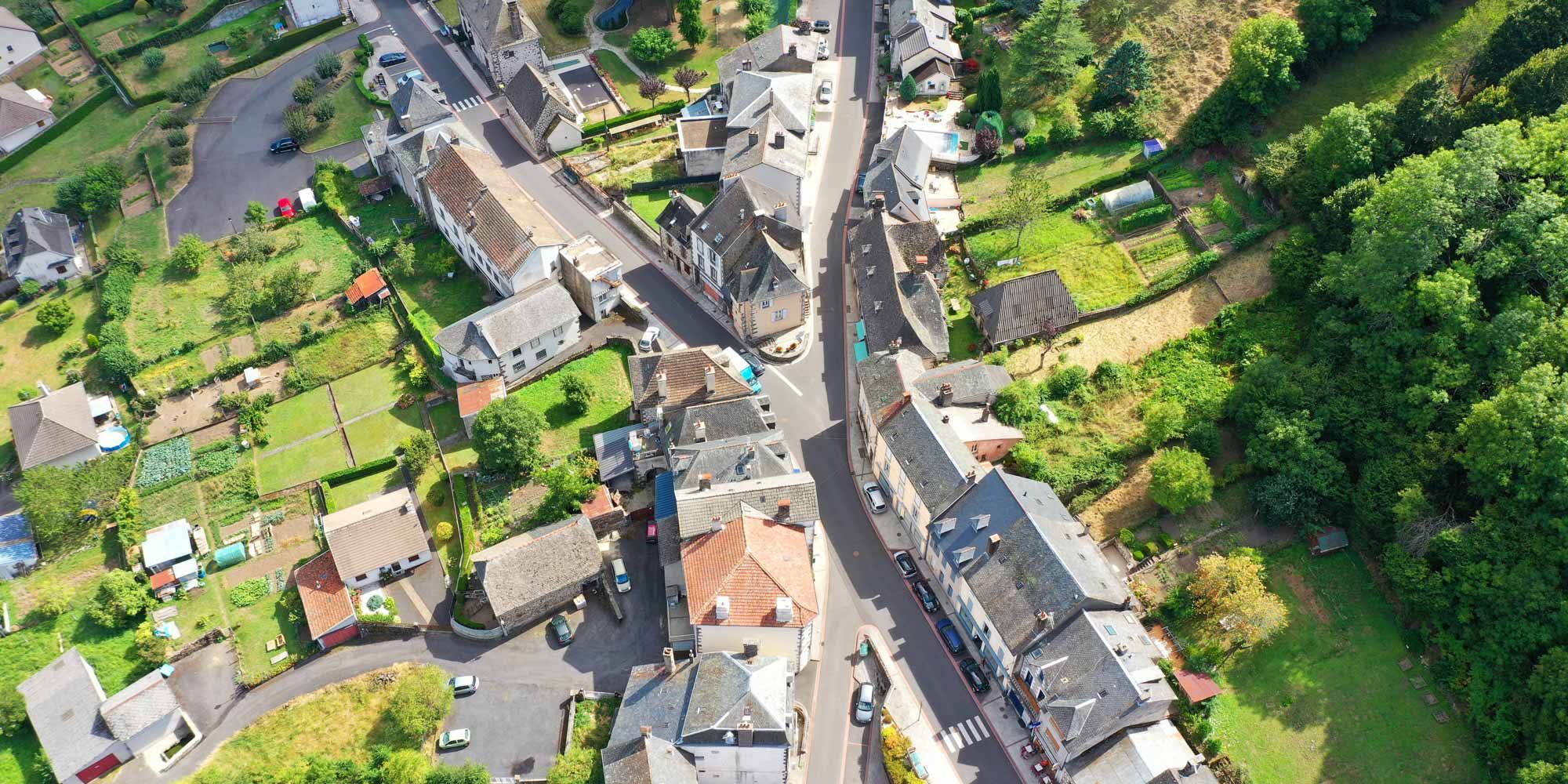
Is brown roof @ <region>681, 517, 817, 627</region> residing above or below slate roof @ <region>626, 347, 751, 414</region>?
below

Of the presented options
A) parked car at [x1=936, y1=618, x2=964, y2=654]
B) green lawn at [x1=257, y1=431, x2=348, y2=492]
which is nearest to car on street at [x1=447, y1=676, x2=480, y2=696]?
green lawn at [x1=257, y1=431, x2=348, y2=492]

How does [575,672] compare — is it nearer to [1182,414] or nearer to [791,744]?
[791,744]

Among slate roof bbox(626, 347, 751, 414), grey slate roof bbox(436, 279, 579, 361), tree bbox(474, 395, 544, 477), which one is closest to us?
tree bbox(474, 395, 544, 477)

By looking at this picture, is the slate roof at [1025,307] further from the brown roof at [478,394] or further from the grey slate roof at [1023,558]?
the brown roof at [478,394]

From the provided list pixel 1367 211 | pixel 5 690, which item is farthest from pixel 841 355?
pixel 5 690

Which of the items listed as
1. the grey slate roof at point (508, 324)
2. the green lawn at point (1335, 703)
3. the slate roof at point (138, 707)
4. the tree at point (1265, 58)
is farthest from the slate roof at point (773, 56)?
the slate roof at point (138, 707)

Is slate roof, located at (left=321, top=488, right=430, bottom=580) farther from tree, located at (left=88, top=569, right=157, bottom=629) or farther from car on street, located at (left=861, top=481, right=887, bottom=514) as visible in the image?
car on street, located at (left=861, top=481, right=887, bottom=514)

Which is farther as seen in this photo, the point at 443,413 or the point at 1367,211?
the point at 443,413
